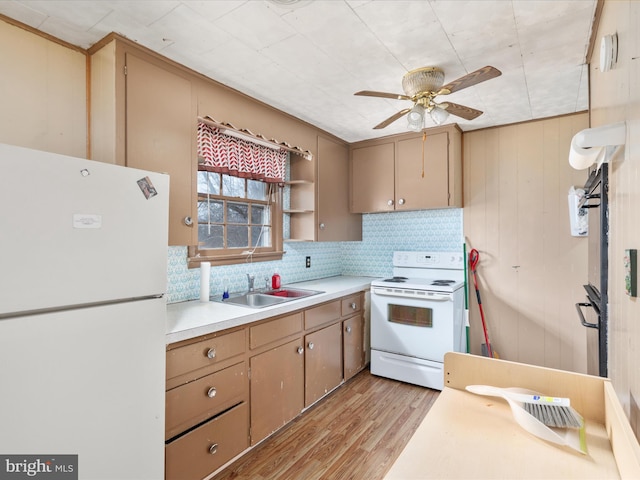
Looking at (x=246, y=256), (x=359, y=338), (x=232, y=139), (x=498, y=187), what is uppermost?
(x=232, y=139)

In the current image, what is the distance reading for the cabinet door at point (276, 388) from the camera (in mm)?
2094

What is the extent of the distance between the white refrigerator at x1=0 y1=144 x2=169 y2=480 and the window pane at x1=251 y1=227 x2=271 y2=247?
1.51m

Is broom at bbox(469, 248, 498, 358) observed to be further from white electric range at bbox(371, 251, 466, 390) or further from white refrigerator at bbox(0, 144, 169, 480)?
white refrigerator at bbox(0, 144, 169, 480)

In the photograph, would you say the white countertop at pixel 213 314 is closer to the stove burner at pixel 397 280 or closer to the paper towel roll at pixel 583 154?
the stove burner at pixel 397 280

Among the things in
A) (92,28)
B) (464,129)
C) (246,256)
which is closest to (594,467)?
(246,256)

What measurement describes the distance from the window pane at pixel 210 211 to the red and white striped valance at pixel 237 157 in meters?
0.27

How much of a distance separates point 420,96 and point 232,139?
4.54 feet

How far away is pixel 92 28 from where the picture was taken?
1.69m

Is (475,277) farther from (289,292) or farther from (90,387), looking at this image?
(90,387)

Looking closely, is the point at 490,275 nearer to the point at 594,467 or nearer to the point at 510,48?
the point at 510,48

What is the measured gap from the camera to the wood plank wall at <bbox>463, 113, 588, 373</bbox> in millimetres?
2918

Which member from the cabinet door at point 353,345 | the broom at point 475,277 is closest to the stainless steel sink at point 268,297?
the cabinet door at point 353,345

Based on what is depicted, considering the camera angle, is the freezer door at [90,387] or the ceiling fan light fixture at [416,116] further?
the ceiling fan light fixture at [416,116]

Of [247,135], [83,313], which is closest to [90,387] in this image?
[83,313]
